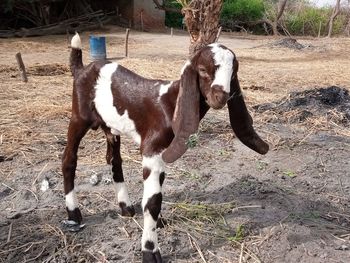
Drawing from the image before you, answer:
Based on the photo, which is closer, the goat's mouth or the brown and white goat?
the goat's mouth

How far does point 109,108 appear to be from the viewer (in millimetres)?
2832

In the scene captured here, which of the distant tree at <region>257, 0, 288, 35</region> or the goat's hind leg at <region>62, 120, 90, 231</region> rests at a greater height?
the goat's hind leg at <region>62, 120, 90, 231</region>

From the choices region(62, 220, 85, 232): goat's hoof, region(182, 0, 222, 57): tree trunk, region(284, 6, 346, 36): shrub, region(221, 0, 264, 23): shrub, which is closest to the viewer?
region(62, 220, 85, 232): goat's hoof

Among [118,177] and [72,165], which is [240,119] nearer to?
[118,177]

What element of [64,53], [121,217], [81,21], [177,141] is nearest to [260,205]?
[121,217]

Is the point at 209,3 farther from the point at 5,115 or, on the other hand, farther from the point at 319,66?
the point at 319,66

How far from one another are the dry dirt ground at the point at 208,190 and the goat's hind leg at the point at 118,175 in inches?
3.3

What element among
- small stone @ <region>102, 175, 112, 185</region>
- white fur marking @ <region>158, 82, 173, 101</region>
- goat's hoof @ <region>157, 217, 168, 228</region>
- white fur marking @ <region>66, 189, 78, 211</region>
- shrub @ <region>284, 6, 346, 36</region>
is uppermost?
white fur marking @ <region>158, 82, 173, 101</region>

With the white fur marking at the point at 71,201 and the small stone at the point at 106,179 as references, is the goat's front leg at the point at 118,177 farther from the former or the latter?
the small stone at the point at 106,179

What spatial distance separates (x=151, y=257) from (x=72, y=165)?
86 cm

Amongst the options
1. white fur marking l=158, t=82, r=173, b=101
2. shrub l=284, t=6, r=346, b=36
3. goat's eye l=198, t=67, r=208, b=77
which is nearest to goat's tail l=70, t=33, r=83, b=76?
white fur marking l=158, t=82, r=173, b=101

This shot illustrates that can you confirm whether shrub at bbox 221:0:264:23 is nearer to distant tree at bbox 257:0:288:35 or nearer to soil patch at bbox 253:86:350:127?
distant tree at bbox 257:0:288:35

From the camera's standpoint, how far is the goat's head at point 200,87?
2279 mm

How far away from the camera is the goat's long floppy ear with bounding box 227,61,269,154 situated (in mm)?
2566
